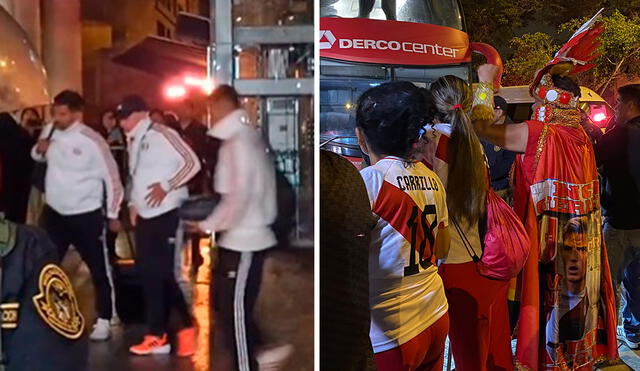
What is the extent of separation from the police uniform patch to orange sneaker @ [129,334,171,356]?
0.11m

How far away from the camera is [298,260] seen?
50.0 inches

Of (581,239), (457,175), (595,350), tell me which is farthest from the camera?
(595,350)

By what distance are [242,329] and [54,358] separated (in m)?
0.36

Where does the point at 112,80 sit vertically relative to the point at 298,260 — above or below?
above

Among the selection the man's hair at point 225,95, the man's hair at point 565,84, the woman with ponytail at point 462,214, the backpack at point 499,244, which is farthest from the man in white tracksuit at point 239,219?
the man's hair at point 565,84

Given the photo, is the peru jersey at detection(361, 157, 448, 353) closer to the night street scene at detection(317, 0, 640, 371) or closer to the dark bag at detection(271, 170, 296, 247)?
the night street scene at detection(317, 0, 640, 371)

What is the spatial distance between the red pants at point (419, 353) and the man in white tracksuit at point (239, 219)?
96cm

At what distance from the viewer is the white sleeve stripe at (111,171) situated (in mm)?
1194

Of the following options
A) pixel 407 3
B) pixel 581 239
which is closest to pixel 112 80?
pixel 581 239

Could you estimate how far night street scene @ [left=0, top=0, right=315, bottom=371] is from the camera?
1188 millimetres

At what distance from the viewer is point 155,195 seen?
1220mm

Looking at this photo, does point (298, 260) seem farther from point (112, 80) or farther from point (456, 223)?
point (456, 223)

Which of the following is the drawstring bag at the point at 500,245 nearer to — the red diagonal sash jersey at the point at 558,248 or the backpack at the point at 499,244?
the backpack at the point at 499,244

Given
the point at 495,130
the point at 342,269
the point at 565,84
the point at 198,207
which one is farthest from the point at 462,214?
the point at 198,207
